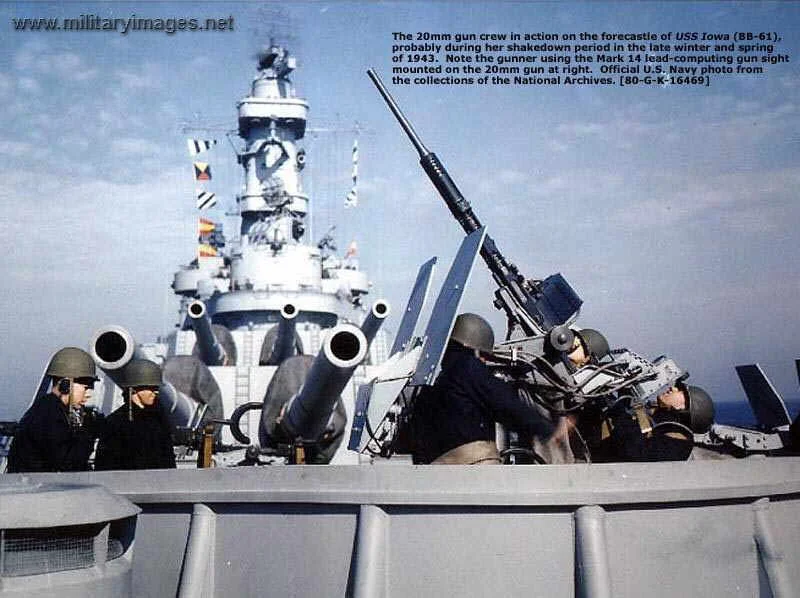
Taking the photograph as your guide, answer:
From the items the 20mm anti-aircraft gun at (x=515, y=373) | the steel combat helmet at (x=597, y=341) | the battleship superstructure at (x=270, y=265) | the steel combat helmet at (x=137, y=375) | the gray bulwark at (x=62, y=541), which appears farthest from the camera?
the battleship superstructure at (x=270, y=265)

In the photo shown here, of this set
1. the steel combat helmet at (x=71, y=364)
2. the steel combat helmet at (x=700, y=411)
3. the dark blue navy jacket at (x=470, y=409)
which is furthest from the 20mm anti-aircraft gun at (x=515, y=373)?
the steel combat helmet at (x=71, y=364)

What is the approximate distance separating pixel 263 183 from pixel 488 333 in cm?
1249

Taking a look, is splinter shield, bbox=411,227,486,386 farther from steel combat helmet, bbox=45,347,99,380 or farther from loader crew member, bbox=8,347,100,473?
steel combat helmet, bbox=45,347,99,380

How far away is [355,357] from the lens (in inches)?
169

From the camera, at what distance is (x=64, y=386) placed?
160 inches

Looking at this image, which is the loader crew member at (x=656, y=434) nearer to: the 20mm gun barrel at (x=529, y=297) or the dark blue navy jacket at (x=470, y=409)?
the dark blue navy jacket at (x=470, y=409)

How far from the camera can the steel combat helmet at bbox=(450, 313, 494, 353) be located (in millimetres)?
3682

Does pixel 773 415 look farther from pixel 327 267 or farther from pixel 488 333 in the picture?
pixel 327 267

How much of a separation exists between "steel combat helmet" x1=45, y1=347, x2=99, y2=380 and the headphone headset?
0.04 m

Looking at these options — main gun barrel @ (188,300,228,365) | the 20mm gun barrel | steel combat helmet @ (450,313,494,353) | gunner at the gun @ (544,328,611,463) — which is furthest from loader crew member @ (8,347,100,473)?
main gun barrel @ (188,300,228,365)

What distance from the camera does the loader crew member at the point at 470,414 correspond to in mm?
3340

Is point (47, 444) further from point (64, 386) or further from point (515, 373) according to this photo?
point (515, 373)

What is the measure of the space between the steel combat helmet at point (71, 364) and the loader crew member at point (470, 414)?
165 centimetres

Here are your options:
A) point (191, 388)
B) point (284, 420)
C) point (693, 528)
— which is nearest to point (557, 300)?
point (284, 420)
